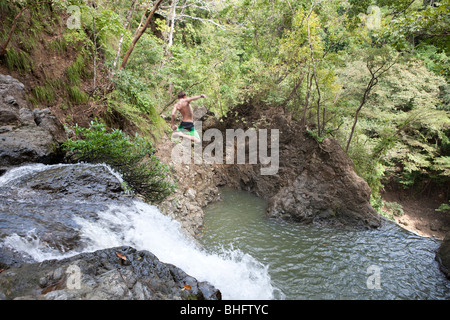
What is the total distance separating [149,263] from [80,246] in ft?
3.11

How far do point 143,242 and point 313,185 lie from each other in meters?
8.59

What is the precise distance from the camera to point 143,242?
4070mm

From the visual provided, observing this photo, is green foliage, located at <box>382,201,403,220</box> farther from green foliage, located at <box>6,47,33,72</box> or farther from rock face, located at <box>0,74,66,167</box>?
green foliage, located at <box>6,47,33,72</box>

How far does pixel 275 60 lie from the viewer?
13141 millimetres

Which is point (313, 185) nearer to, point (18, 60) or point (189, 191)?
point (189, 191)

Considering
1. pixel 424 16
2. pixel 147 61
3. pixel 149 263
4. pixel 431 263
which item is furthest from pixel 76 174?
pixel 431 263

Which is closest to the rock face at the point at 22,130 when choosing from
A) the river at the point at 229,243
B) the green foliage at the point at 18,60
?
the river at the point at 229,243

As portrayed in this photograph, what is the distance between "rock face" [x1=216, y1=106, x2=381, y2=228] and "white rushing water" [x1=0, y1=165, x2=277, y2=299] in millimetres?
5178

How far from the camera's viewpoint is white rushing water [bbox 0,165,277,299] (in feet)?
9.19

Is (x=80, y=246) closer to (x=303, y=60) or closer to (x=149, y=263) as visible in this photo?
(x=149, y=263)

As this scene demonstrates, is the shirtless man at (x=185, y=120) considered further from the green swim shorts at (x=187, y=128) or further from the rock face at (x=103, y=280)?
the rock face at (x=103, y=280)

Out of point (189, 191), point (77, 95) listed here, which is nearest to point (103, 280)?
point (77, 95)

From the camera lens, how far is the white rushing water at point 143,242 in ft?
9.19

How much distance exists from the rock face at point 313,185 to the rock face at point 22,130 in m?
8.05
